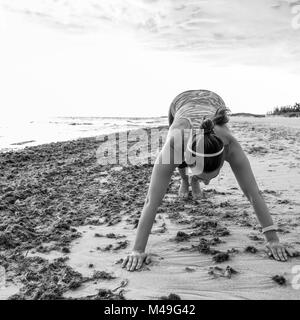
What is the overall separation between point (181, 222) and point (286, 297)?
168 cm

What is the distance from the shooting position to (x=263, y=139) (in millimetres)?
10164

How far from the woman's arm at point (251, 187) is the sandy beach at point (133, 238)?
11 cm

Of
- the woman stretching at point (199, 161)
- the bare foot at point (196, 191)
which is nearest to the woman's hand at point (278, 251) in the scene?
the woman stretching at point (199, 161)

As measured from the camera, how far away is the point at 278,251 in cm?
354

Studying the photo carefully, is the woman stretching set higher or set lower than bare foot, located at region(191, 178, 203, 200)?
higher

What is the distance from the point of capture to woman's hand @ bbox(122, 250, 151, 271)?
343 centimetres

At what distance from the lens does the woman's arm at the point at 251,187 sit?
3.39 m

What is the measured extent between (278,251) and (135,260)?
1179 millimetres

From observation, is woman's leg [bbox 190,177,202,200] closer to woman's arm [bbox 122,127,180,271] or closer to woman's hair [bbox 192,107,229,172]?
woman's arm [bbox 122,127,180,271]

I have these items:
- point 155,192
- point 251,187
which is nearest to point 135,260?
point 155,192

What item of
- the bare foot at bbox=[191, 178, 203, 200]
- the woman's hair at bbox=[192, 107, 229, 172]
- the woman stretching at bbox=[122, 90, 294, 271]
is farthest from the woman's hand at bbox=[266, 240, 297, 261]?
the bare foot at bbox=[191, 178, 203, 200]

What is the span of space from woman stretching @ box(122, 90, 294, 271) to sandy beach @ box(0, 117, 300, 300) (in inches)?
6.6

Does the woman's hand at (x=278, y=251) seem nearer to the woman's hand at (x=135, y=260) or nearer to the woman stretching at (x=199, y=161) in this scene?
the woman stretching at (x=199, y=161)
